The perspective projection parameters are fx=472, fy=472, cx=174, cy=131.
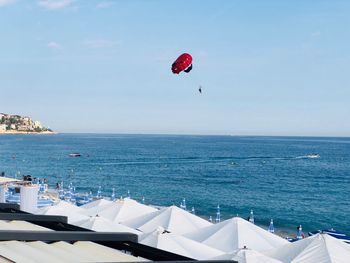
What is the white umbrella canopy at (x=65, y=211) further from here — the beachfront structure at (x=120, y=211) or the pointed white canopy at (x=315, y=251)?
the pointed white canopy at (x=315, y=251)

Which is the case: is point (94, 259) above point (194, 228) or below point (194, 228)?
above

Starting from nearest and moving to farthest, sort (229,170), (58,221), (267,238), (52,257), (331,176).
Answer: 1. (52,257)
2. (58,221)
3. (267,238)
4. (331,176)
5. (229,170)

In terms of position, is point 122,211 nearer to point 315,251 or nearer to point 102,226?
point 102,226

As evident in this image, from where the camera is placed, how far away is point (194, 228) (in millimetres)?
20172

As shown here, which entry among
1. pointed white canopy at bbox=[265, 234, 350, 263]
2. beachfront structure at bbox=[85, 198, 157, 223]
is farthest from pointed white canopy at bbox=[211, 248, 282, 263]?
beachfront structure at bbox=[85, 198, 157, 223]

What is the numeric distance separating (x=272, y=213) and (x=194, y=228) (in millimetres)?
20531

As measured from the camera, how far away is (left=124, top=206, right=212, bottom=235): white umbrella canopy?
19.8 m

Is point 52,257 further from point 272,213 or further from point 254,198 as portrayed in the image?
point 254,198

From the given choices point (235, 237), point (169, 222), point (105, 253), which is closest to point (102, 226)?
point (169, 222)

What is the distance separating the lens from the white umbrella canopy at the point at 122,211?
2197 cm

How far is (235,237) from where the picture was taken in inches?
682

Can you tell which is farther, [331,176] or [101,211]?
[331,176]

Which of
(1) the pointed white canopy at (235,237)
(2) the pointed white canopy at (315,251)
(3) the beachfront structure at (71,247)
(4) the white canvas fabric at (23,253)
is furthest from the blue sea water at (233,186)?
(4) the white canvas fabric at (23,253)

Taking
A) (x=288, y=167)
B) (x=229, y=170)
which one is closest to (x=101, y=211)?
(x=229, y=170)
